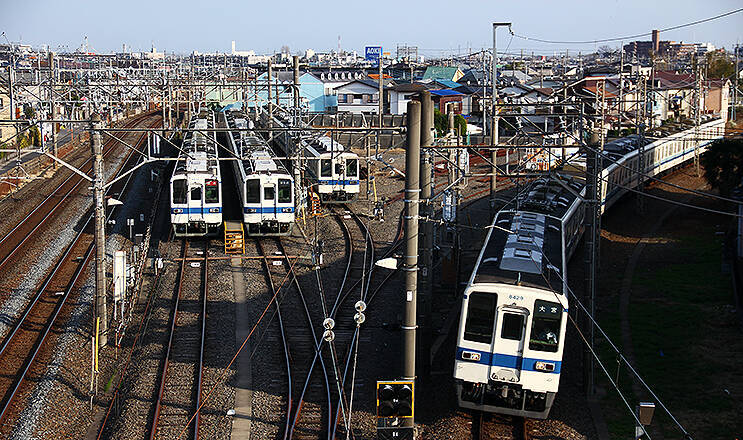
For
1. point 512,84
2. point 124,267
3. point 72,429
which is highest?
point 512,84

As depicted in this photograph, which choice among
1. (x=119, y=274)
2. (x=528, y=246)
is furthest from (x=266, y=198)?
(x=528, y=246)

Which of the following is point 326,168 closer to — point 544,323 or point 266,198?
point 266,198

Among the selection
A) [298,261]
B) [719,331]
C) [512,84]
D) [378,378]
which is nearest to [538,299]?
[378,378]

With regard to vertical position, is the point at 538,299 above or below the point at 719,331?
above

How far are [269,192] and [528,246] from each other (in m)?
9.58

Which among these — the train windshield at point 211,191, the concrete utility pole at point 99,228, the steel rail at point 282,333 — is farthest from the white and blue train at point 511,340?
the train windshield at point 211,191

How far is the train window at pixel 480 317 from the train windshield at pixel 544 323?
51 cm

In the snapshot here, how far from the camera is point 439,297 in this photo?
15.5m

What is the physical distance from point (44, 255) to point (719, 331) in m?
15.0

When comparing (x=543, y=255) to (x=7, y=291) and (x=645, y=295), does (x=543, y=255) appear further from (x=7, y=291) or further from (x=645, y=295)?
(x=7, y=291)

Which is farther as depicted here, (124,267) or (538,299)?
(124,267)

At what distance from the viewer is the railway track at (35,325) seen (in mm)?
11164

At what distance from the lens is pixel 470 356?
32.0 feet

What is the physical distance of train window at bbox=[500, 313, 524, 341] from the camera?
9633mm
